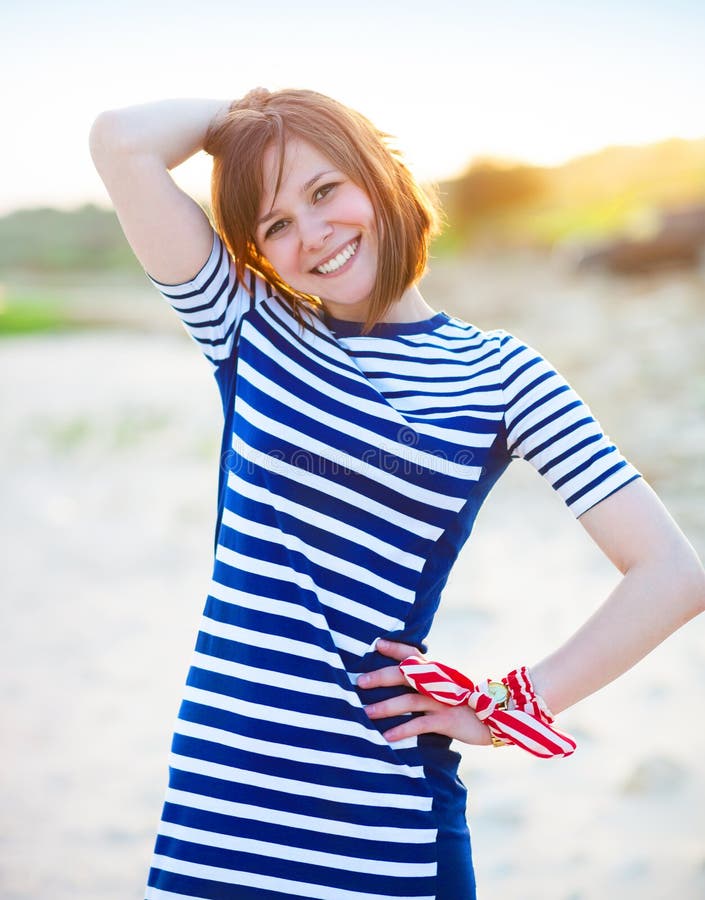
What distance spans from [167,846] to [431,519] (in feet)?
1.91

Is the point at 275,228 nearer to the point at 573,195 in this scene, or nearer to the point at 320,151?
the point at 320,151

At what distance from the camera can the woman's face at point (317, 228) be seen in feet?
4.17

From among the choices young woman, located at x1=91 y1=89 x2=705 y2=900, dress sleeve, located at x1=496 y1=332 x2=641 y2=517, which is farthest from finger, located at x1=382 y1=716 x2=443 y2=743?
dress sleeve, located at x1=496 y1=332 x2=641 y2=517

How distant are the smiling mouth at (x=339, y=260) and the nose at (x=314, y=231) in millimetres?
33

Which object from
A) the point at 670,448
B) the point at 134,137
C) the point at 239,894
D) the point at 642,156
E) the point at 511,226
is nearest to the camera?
the point at 239,894

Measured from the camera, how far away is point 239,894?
113cm

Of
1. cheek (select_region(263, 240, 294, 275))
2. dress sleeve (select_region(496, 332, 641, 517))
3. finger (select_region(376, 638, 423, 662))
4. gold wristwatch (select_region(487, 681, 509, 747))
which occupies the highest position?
cheek (select_region(263, 240, 294, 275))

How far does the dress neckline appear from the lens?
1327 millimetres

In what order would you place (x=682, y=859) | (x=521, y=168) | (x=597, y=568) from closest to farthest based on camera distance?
(x=682, y=859)
(x=597, y=568)
(x=521, y=168)

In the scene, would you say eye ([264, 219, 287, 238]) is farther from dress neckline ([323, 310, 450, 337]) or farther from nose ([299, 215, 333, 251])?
dress neckline ([323, 310, 450, 337])

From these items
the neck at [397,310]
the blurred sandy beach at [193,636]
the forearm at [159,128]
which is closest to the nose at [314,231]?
the neck at [397,310]

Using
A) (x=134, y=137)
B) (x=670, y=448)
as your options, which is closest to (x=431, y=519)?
(x=134, y=137)

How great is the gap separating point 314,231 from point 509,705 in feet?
2.47

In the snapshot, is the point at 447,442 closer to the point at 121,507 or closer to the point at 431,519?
the point at 431,519
